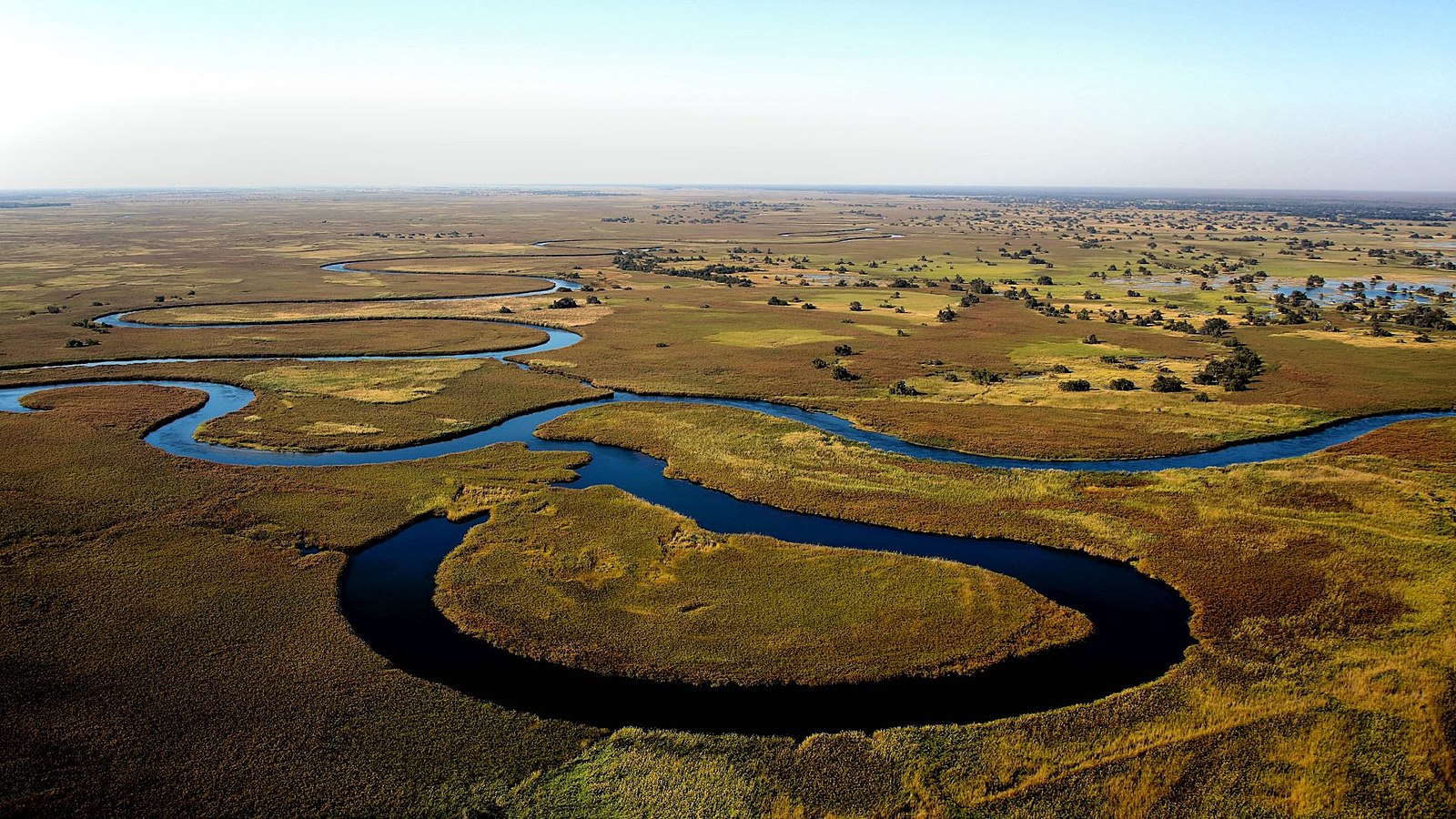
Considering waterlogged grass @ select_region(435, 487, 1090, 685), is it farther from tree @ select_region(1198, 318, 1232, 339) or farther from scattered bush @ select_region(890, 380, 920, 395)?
tree @ select_region(1198, 318, 1232, 339)

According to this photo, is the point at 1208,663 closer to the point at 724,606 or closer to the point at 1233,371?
the point at 724,606

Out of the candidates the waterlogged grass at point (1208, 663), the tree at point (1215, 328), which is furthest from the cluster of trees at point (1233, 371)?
the waterlogged grass at point (1208, 663)

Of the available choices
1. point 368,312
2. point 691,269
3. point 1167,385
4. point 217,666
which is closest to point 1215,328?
point 1167,385

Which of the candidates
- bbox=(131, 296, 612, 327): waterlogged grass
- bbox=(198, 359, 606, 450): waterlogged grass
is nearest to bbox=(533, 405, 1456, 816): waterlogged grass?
bbox=(198, 359, 606, 450): waterlogged grass

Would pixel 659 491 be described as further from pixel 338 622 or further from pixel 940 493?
pixel 338 622

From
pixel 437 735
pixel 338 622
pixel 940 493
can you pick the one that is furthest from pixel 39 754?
pixel 940 493

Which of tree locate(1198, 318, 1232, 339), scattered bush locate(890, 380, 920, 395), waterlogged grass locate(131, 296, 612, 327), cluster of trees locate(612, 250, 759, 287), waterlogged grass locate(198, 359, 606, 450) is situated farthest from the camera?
cluster of trees locate(612, 250, 759, 287)
